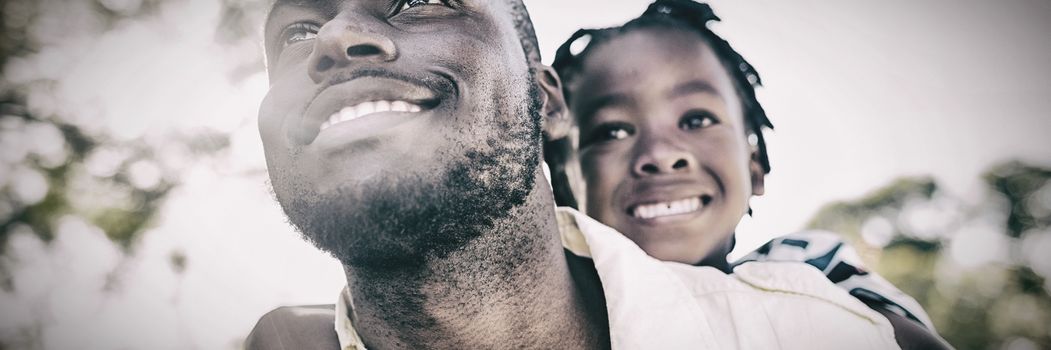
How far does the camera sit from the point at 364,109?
132 cm

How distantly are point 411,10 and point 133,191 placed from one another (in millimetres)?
2741

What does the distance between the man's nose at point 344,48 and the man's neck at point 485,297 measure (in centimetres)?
54

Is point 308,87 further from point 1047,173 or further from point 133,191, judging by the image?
point 1047,173

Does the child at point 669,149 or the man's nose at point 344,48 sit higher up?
the man's nose at point 344,48

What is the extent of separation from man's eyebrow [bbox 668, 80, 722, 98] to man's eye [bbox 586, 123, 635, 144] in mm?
220

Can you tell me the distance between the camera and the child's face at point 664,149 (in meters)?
2.12

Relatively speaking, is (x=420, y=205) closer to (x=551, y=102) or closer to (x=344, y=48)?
(x=344, y=48)

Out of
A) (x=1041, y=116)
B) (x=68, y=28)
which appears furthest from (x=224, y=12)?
(x=1041, y=116)

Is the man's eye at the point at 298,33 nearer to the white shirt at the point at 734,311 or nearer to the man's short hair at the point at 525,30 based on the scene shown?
the man's short hair at the point at 525,30

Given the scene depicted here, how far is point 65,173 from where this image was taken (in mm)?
3186

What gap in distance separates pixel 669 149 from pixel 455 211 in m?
1.07

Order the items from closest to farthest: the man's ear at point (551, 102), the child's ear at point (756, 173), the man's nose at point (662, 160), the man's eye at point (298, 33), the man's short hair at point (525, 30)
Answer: the man's eye at point (298, 33), the man's short hair at point (525, 30), the man's ear at point (551, 102), the man's nose at point (662, 160), the child's ear at point (756, 173)

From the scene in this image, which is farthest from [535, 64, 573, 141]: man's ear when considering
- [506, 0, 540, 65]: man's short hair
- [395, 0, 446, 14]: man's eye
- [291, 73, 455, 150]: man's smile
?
[291, 73, 455, 150]: man's smile

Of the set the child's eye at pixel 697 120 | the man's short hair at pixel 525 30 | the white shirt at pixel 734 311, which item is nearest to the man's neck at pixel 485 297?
the white shirt at pixel 734 311
